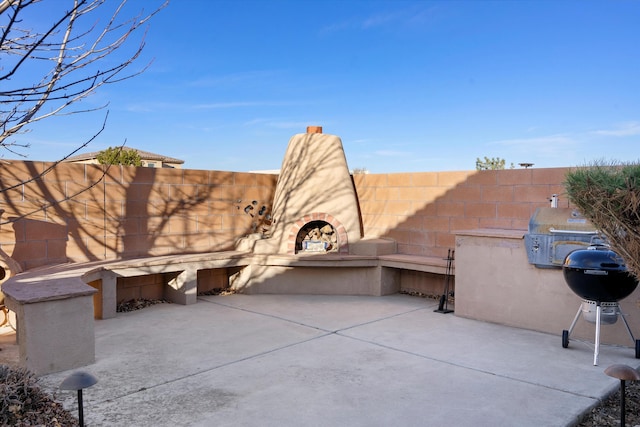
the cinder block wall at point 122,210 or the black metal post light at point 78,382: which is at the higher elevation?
the cinder block wall at point 122,210

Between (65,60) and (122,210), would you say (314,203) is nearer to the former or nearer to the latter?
(122,210)

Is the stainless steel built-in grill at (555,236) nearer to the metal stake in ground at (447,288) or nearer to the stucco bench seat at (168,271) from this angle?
the metal stake in ground at (447,288)

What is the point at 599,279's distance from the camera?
4055mm

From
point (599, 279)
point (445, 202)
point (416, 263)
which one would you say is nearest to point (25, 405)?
point (599, 279)

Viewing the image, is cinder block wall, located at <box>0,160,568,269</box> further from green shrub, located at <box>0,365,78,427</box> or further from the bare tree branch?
the bare tree branch

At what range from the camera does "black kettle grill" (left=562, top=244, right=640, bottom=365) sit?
4.01m

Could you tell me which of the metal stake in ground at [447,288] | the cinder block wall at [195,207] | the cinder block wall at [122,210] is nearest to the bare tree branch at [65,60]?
the cinder block wall at [122,210]

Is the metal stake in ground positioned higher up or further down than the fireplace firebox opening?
further down

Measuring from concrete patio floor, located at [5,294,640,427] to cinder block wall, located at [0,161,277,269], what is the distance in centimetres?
122

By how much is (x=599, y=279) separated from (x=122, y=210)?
611cm

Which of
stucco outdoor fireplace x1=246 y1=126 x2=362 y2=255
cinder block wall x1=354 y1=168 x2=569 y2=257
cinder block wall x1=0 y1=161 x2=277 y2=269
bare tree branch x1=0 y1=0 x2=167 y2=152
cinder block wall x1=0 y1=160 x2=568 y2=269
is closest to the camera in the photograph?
bare tree branch x1=0 y1=0 x2=167 y2=152

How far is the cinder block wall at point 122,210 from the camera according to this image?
5745 millimetres

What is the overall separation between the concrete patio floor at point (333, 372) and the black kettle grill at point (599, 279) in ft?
1.82

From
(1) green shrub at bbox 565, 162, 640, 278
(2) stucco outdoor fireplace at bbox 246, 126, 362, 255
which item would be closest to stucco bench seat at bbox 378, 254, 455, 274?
(2) stucco outdoor fireplace at bbox 246, 126, 362, 255
